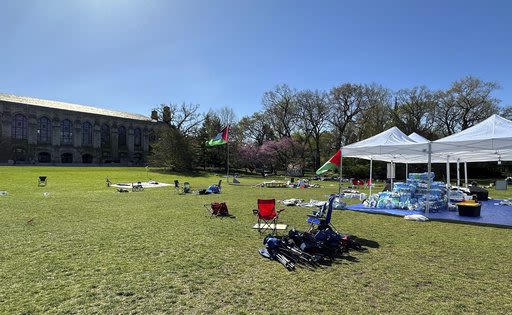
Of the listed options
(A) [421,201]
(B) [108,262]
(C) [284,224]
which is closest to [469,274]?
(C) [284,224]

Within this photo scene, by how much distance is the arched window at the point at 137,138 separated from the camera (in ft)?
249

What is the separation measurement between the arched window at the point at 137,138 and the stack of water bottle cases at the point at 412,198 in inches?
2770

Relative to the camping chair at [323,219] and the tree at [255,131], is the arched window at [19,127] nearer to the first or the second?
the tree at [255,131]

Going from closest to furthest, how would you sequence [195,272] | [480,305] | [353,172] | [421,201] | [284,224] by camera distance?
[480,305]
[195,272]
[284,224]
[421,201]
[353,172]

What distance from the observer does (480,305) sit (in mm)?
4004

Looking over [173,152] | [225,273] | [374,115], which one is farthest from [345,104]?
[225,273]

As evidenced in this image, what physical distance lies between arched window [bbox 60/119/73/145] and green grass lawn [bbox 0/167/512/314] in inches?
2554

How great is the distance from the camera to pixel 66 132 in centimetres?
6556

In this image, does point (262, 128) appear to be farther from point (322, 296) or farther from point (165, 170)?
point (322, 296)

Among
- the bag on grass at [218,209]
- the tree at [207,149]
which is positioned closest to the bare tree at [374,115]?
the tree at [207,149]

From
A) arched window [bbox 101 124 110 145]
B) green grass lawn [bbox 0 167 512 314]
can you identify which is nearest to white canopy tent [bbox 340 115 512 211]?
green grass lawn [bbox 0 167 512 314]

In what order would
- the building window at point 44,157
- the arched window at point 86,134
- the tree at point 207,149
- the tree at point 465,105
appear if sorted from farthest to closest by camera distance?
the arched window at point 86,134, the building window at point 44,157, the tree at point 207,149, the tree at point 465,105

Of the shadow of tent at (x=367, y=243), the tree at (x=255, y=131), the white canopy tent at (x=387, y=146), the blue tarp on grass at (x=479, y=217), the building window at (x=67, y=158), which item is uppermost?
the tree at (x=255, y=131)

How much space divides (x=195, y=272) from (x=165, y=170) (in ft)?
139
